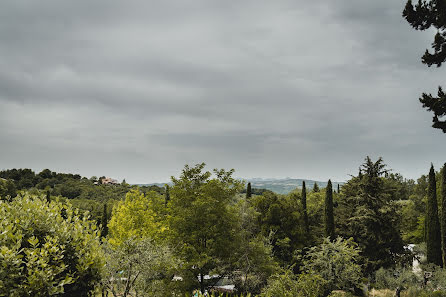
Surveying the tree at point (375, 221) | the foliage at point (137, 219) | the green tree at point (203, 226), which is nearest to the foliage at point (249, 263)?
the green tree at point (203, 226)

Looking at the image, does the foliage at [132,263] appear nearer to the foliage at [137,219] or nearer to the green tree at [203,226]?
the green tree at [203,226]

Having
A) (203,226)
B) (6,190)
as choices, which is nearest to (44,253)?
(203,226)

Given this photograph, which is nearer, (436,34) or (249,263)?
(436,34)

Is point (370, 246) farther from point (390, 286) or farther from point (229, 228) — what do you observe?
point (229, 228)

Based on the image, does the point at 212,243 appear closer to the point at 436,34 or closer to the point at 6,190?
the point at 436,34

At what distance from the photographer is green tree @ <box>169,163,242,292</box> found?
566 inches

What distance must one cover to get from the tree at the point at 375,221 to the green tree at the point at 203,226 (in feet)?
39.3

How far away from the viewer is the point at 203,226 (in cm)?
1512

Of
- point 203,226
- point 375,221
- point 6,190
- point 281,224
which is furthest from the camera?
point 6,190

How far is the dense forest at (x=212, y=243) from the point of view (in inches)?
195

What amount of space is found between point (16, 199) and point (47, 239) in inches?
47.3

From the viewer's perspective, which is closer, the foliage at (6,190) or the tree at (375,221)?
the tree at (375,221)

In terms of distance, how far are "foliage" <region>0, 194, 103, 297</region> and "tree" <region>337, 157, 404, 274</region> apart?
837 inches

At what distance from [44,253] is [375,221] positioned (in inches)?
901
